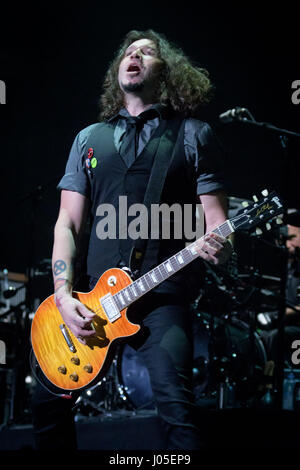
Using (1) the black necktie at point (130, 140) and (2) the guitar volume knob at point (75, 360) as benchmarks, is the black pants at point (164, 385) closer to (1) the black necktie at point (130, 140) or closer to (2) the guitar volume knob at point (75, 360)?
(2) the guitar volume knob at point (75, 360)

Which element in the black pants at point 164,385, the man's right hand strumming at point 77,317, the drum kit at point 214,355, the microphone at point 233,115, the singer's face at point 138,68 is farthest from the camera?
the drum kit at point 214,355

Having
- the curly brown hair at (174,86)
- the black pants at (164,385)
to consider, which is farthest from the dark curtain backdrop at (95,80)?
the black pants at (164,385)

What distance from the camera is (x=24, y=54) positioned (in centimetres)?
Result: 626

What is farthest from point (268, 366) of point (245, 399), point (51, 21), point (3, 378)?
point (51, 21)

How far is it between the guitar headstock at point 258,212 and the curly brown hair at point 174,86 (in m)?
0.81

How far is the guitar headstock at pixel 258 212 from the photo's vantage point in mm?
2285

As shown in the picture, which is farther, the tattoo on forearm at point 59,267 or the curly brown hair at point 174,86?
the curly brown hair at point 174,86

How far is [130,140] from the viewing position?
266 centimetres

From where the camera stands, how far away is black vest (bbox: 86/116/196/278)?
2.43 meters

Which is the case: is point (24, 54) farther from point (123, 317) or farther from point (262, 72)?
point (123, 317)

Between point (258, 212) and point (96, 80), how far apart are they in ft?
13.1

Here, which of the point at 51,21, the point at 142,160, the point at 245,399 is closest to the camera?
the point at 142,160
